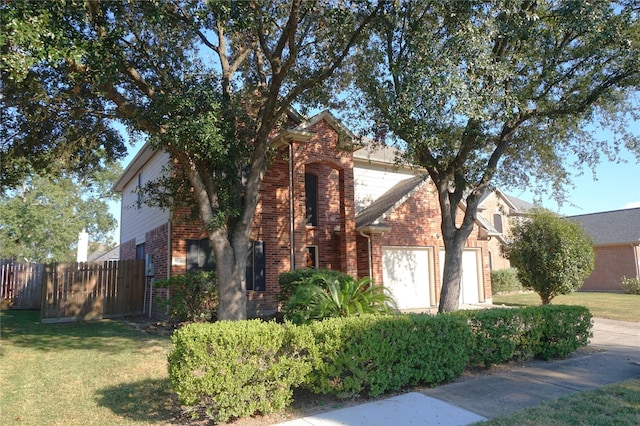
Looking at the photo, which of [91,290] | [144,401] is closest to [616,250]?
[91,290]

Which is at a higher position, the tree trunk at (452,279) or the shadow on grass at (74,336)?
the tree trunk at (452,279)

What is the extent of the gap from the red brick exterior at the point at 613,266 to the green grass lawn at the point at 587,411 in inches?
1097

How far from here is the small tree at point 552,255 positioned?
13734 mm

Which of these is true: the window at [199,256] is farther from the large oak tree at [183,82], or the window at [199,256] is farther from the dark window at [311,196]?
the dark window at [311,196]

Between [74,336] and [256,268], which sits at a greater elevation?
[256,268]

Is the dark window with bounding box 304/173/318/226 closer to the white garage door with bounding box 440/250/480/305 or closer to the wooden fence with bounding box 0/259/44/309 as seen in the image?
the white garage door with bounding box 440/250/480/305

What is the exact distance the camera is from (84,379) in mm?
6980

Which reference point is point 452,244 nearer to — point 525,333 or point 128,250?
point 525,333

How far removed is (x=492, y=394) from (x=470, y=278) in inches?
547

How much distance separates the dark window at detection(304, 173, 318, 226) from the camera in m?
16.0

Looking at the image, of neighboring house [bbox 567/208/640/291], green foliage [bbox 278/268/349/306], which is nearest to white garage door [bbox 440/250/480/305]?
green foliage [bbox 278/268/349/306]

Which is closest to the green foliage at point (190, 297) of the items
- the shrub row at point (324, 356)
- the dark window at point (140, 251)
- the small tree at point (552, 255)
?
the dark window at point (140, 251)

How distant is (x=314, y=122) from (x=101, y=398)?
11372 mm

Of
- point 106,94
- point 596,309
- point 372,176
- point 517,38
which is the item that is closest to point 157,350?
point 106,94
